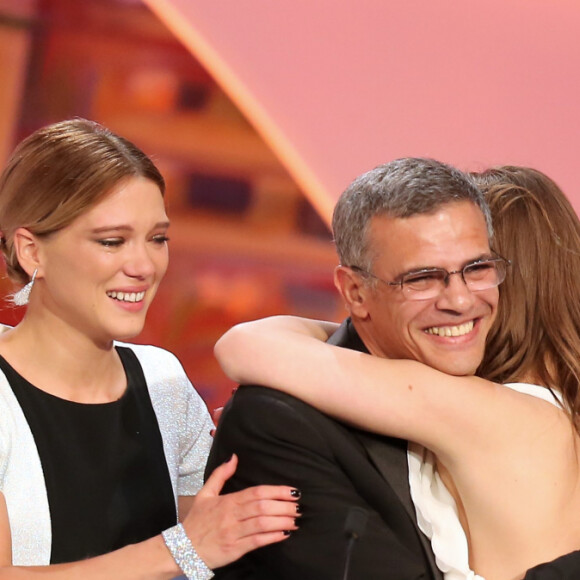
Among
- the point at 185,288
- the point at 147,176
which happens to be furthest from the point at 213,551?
the point at 185,288

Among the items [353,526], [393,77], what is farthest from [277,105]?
[353,526]

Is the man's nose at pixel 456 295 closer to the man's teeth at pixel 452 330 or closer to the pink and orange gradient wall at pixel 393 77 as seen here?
the man's teeth at pixel 452 330

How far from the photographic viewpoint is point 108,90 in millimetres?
3773

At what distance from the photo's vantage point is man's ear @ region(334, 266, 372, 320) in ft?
6.21

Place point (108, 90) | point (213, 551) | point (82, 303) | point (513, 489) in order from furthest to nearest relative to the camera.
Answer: point (108, 90) < point (82, 303) < point (213, 551) < point (513, 489)

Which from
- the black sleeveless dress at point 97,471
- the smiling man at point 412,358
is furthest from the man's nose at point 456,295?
the black sleeveless dress at point 97,471

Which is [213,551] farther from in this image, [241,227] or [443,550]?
[241,227]

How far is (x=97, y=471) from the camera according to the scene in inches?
89.5

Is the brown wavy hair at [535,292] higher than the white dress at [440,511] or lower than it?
higher

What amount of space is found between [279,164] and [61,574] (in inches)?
90.4

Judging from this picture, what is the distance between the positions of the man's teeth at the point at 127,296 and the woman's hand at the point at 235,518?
535mm

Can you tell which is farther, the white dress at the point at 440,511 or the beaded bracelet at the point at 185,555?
the beaded bracelet at the point at 185,555

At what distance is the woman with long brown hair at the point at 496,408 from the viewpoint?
1696mm

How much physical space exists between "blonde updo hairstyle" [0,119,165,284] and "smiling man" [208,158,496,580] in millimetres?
620
